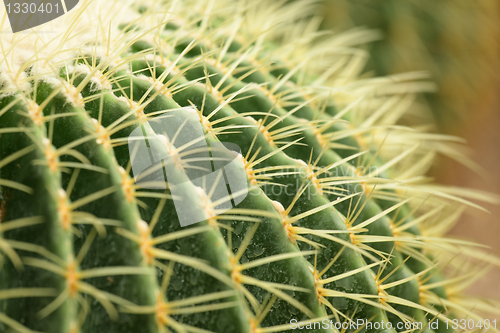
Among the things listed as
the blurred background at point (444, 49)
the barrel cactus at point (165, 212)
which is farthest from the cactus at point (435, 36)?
the barrel cactus at point (165, 212)

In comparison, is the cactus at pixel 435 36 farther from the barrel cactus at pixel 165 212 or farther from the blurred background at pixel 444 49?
the barrel cactus at pixel 165 212

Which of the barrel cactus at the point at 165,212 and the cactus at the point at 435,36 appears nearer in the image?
the barrel cactus at the point at 165,212

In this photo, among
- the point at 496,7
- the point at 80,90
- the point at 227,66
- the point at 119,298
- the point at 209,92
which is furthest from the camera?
the point at 496,7

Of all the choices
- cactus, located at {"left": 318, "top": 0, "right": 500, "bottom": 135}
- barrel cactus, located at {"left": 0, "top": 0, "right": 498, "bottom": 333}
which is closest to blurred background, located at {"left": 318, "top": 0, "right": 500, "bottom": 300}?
cactus, located at {"left": 318, "top": 0, "right": 500, "bottom": 135}

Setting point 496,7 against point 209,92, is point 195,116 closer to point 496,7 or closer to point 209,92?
point 209,92

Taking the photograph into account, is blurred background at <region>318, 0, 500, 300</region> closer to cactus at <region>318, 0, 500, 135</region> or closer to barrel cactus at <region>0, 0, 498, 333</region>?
cactus at <region>318, 0, 500, 135</region>

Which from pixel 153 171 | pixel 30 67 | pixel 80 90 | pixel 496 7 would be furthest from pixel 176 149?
pixel 496 7

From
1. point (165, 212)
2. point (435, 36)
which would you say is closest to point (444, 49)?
point (435, 36)
